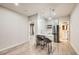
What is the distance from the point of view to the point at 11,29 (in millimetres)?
2354

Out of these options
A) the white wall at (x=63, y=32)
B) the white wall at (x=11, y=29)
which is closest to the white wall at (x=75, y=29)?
the white wall at (x=63, y=32)

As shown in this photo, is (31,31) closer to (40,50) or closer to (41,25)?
(41,25)

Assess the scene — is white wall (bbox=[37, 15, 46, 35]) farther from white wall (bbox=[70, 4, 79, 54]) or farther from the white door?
white wall (bbox=[70, 4, 79, 54])

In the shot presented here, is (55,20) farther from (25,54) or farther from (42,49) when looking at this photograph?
(25,54)

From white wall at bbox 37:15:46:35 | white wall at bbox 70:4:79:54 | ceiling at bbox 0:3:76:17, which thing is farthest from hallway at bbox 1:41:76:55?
ceiling at bbox 0:3:76:17

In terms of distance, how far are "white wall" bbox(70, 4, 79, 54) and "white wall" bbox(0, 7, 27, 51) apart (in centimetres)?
110

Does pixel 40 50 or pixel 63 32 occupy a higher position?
pixel 63 32

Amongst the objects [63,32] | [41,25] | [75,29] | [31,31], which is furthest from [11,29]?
[75,29]

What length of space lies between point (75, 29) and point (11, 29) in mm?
1462

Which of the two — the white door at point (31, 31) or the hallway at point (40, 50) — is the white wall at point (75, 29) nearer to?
the hallway at point (40, 50)

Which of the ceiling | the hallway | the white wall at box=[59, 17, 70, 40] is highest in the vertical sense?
the ceiling

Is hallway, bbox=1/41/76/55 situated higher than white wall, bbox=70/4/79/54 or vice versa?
white wall, bbox=70/4/79/54

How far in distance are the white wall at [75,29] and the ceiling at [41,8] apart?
119 mm

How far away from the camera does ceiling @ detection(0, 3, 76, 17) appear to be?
2219 mm
